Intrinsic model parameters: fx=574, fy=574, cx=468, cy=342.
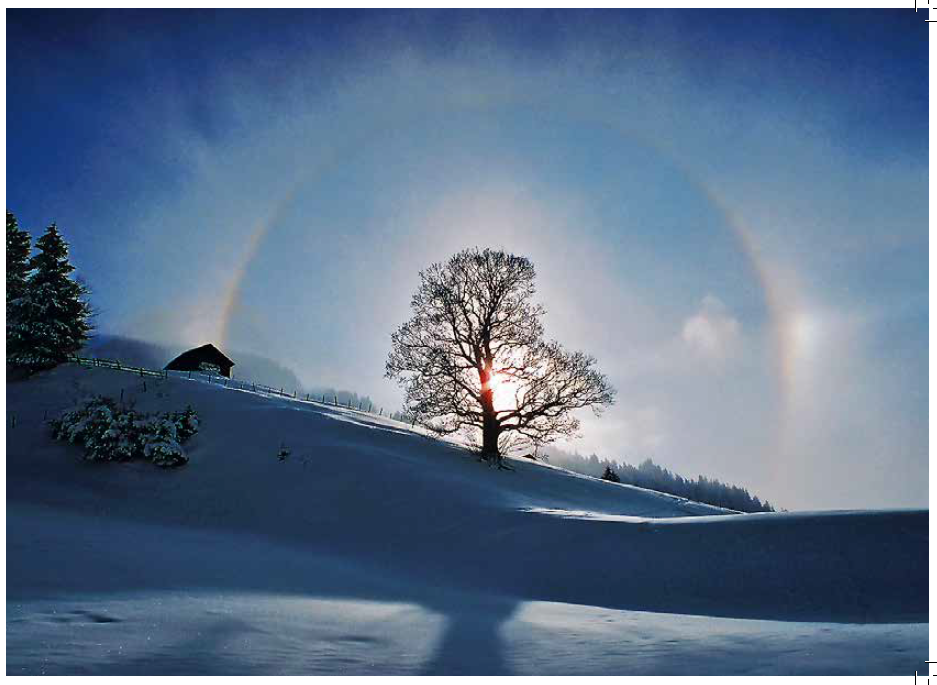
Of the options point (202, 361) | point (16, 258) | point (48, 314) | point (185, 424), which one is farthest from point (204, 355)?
point (185, 424)

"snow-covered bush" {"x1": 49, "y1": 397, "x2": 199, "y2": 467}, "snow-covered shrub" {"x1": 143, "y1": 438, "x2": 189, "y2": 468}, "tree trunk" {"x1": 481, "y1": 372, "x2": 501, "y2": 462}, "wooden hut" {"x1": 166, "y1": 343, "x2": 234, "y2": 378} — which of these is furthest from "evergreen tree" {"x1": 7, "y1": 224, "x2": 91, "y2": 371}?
"wooden hut" {"x1": 166, "y1": 343, "x2": 234, "y2": 378}

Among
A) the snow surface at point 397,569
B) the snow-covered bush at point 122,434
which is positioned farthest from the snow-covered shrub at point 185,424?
the snow surface at point 397,569

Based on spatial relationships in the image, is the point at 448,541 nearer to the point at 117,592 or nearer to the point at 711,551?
the point at 711,551

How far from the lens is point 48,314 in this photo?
25578 millimetres

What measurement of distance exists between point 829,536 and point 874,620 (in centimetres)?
262

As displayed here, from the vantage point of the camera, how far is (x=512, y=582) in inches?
427

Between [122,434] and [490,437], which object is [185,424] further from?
[490,437]

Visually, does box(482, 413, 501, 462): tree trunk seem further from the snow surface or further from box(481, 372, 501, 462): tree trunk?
the snow surface

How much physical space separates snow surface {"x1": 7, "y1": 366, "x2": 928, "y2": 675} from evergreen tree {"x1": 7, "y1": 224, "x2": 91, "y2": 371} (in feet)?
9.28

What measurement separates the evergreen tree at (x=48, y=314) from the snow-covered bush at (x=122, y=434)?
7.74 metres

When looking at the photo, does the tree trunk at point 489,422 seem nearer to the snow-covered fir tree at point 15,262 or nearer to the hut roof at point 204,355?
the snow-covered fir tree at point 15,262

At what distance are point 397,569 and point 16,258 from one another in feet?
105

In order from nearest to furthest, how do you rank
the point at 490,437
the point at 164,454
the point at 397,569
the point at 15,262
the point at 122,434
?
the point at 397,569
the point at 164,454
the point at 122,434
the point at 490,437
the point at 15,262
